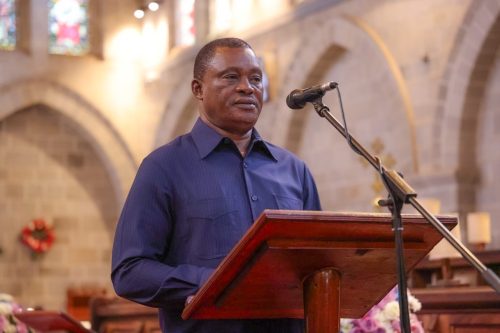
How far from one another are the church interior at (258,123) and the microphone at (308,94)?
447cm

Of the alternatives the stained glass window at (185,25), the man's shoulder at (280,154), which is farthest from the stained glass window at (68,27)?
the man's shoulder at (280,154)

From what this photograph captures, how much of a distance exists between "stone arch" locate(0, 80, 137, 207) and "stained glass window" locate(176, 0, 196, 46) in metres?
1.72

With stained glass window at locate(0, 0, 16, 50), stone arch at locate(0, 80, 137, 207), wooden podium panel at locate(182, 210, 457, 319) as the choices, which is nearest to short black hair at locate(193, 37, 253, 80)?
wooden podium panel at locate(182, 210, 457, 319)

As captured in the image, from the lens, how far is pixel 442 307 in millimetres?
4613

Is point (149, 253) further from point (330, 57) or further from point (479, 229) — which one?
point (330, 57)

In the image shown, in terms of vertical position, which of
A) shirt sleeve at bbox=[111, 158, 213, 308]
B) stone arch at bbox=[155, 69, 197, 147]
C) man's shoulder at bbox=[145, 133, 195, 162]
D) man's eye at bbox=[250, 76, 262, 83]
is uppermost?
stone arch at bbox=[155, 69, 197, 147]

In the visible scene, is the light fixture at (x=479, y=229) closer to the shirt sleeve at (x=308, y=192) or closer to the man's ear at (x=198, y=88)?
the shirt sleeve at (x=308, y=192)

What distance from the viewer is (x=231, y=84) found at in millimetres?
2701

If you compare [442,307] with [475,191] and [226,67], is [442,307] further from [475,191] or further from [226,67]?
[475,191]

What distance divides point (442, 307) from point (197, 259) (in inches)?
88.1

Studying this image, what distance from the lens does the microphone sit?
2535mm

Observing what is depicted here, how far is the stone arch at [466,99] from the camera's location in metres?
9.88

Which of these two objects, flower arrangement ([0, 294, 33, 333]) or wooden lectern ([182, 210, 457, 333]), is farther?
flower arrangement ([0, 294, 33, 333])

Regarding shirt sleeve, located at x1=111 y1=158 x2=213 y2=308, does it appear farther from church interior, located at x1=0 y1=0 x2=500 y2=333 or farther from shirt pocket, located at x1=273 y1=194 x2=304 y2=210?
church interior, located at x1=0 y1=0 x2=500 y2=333
